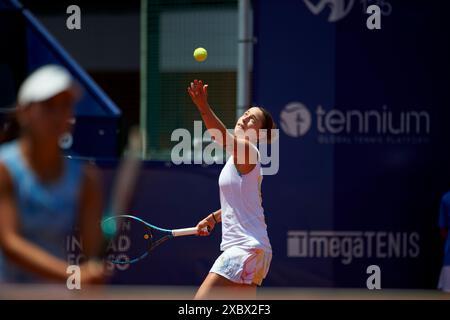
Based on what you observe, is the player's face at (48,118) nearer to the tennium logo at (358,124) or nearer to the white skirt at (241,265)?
the white skirt at (241,265)

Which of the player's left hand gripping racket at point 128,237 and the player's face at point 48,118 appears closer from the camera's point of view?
the player's face at point 48,118

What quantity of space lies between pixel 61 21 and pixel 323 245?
2.57 metres

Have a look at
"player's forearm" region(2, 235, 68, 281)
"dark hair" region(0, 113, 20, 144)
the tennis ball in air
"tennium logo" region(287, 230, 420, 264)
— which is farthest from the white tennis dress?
"dark hair" region(0, 113, 20, 144)

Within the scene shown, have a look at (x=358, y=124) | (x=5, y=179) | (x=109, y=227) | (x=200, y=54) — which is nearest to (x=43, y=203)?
(x=5, y=179)

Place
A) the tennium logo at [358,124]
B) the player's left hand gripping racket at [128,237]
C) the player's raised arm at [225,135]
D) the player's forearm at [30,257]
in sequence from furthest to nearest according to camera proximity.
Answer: the tennium logo at [358,124], the player's left hand gripping racket at [128,237], the player's raised arm at [225,135], the player's forearm at [30,257]

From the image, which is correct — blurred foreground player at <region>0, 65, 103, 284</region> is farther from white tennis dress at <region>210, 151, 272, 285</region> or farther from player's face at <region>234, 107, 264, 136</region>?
A: player's face at <region>234, 107, 264, 136</region>

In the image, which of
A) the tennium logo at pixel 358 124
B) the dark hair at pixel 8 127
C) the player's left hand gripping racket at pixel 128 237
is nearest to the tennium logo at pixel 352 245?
the tennium logo at pixel 358 124

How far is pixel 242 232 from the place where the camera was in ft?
14.0

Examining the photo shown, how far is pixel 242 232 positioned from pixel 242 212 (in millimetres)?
104

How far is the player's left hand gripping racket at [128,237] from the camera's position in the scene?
5.77 m

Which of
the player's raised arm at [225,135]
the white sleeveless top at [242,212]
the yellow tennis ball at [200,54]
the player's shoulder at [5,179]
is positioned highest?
the yellow tennis ball at [200,54]

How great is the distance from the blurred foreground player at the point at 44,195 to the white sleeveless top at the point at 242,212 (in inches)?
73.7

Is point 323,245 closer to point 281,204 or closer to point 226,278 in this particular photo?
point 281,204

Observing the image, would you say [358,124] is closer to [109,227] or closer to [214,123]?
[109,227]
